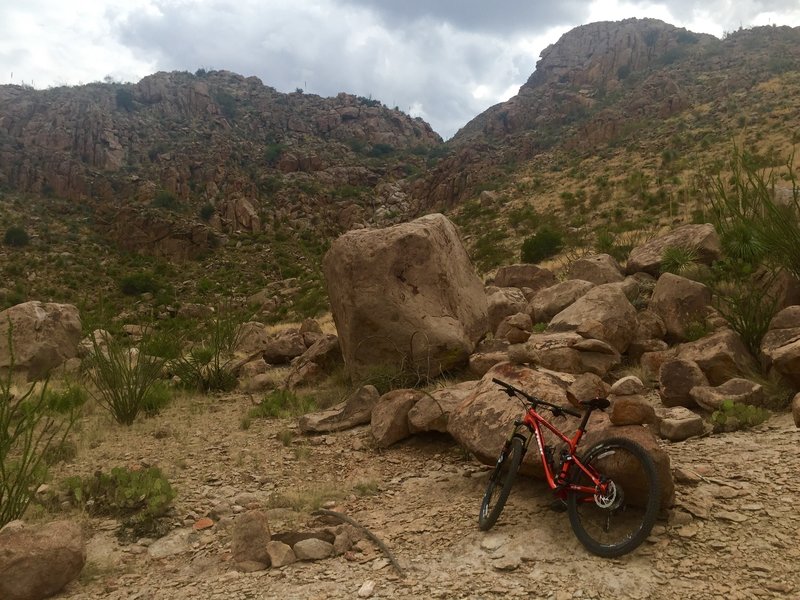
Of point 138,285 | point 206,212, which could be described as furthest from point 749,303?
point 206,212

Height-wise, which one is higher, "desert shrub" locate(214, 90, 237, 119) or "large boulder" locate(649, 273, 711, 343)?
"desert shrub" locate(214, 90, 237, 119)

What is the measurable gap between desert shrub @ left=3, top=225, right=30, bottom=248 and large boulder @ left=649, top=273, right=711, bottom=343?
33249mm

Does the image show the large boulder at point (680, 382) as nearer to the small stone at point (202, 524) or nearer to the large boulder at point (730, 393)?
the large boulder at point (730, 393)

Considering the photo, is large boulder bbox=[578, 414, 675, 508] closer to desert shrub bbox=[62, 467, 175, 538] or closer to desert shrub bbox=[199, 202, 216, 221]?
desert shrub bbox=[62, 467, 175, 538]

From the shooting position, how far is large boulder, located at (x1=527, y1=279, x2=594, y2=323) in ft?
29.9

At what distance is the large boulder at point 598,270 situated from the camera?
32.8ft

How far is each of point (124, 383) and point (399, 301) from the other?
394 cm

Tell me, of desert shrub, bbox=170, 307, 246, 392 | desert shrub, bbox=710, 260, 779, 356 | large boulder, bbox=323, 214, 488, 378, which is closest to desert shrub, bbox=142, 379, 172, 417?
desert shrub, bbox=170, 307, 246, 392

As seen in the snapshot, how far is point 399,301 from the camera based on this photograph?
7562mm

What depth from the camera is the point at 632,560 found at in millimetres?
3135

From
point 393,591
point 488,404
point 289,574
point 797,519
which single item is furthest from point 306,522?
point 797,519

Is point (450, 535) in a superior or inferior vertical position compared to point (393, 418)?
inferior

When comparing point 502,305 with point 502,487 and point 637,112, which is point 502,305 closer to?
point 502,487

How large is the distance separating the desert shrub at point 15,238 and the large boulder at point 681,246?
32.1 meters
